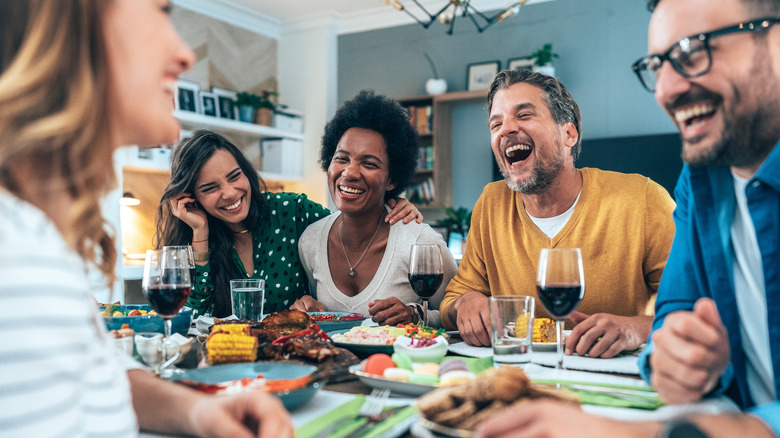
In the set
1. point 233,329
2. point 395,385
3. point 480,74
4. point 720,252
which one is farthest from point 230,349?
point 480,74

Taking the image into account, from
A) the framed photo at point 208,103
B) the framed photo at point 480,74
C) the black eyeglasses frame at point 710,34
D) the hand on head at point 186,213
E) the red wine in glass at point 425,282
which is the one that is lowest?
the red wine in glass at point 425,282

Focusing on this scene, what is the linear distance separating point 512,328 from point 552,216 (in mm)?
1009

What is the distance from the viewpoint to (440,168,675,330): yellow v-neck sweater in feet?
6.06

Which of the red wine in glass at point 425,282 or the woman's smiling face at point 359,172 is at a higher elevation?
the woman's smiling face at point 359,172

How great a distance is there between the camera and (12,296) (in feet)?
1.55

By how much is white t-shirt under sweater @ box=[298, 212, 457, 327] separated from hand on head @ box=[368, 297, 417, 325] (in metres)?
0.44

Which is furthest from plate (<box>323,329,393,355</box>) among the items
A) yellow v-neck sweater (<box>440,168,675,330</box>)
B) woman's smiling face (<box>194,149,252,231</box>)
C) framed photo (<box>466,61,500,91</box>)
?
framed photo (<box>466,61,500,91</box>)

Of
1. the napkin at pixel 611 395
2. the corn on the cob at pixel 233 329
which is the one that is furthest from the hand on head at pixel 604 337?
the corn on the cob at pixel 233 329

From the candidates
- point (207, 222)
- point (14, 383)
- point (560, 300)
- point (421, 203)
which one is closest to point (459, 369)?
point (560, 300)

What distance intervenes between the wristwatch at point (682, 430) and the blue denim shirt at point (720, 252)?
0.38 metres

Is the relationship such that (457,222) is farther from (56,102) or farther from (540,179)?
(56,102)

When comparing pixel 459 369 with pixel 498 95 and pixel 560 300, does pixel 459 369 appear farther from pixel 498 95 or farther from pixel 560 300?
pixel 498 95

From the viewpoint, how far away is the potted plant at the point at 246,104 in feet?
19.3

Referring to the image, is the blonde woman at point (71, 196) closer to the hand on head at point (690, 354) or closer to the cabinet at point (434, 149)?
the hand on head at point (690, 354)
